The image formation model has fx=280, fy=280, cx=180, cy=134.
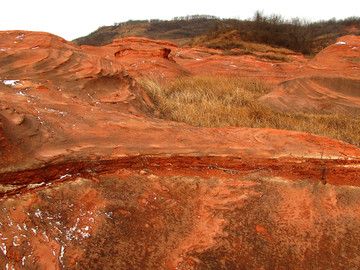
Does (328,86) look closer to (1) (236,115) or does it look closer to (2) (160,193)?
(1) (236,115)

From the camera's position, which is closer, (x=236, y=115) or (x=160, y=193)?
(x=160, y=193)

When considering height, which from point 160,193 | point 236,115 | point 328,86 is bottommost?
point 160,193

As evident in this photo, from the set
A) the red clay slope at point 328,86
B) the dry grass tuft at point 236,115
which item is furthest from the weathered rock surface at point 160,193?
the red clay slope at point 328,86

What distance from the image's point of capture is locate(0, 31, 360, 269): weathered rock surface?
1425 millimetres

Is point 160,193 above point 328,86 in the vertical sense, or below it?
below

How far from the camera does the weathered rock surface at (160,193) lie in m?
1.42

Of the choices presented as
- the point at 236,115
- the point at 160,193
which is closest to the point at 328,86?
the point at 236,115

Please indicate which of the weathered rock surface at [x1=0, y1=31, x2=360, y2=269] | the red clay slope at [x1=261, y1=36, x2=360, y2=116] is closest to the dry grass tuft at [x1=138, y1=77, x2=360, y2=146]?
the red clay slope at [x1=261, y1=36, x2=360, y2=116]

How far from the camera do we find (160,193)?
1.83 meters

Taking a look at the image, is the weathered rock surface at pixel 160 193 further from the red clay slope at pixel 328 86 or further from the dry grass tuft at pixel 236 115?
the red clay slope at pixel 328 86

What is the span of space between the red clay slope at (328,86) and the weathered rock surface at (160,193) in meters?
2.83

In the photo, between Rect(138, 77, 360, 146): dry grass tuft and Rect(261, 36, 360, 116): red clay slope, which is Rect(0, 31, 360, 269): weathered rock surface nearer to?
Rect(138, 77, 360, 146): dry grass tuft

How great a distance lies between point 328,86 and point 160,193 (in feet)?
14.8

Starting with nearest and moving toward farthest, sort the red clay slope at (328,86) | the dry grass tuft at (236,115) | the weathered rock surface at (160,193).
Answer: the weathered rock surface at (160,193)
the dry grass tuft at (236,115)
the red clay slope at (328,86)
